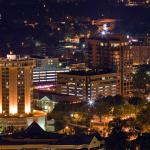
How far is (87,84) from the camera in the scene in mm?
20016

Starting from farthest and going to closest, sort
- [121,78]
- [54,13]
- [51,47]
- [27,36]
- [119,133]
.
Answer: [54,13] < [27,36] < [51,47] < [121,78] < [119,133]

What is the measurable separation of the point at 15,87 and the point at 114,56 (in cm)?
618

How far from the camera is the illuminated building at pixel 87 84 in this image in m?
20.0

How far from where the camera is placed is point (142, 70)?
75.9 feet

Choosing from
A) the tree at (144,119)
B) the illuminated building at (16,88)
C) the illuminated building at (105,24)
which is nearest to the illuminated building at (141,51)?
the illuminated building at (105,24)

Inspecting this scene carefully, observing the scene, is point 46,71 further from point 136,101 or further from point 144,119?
point 144,119

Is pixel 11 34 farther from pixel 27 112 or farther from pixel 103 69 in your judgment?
pixel 27 112

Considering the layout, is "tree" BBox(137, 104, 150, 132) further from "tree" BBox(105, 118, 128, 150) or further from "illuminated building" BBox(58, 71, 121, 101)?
"illuminated building" BBox(58, 71, 121, 101)

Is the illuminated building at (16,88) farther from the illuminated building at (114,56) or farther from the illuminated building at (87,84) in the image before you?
the illuminated building at (114,56)

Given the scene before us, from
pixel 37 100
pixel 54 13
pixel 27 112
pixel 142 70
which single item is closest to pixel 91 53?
pixel 142 70

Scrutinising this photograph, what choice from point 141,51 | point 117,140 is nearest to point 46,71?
point 141,51

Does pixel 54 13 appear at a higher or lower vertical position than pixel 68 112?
higher

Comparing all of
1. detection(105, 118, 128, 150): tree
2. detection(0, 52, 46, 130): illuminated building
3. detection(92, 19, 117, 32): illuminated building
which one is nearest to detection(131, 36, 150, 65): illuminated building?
detection(92, 19, 117, 32): illuminated building

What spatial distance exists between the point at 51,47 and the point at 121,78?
959 cm
